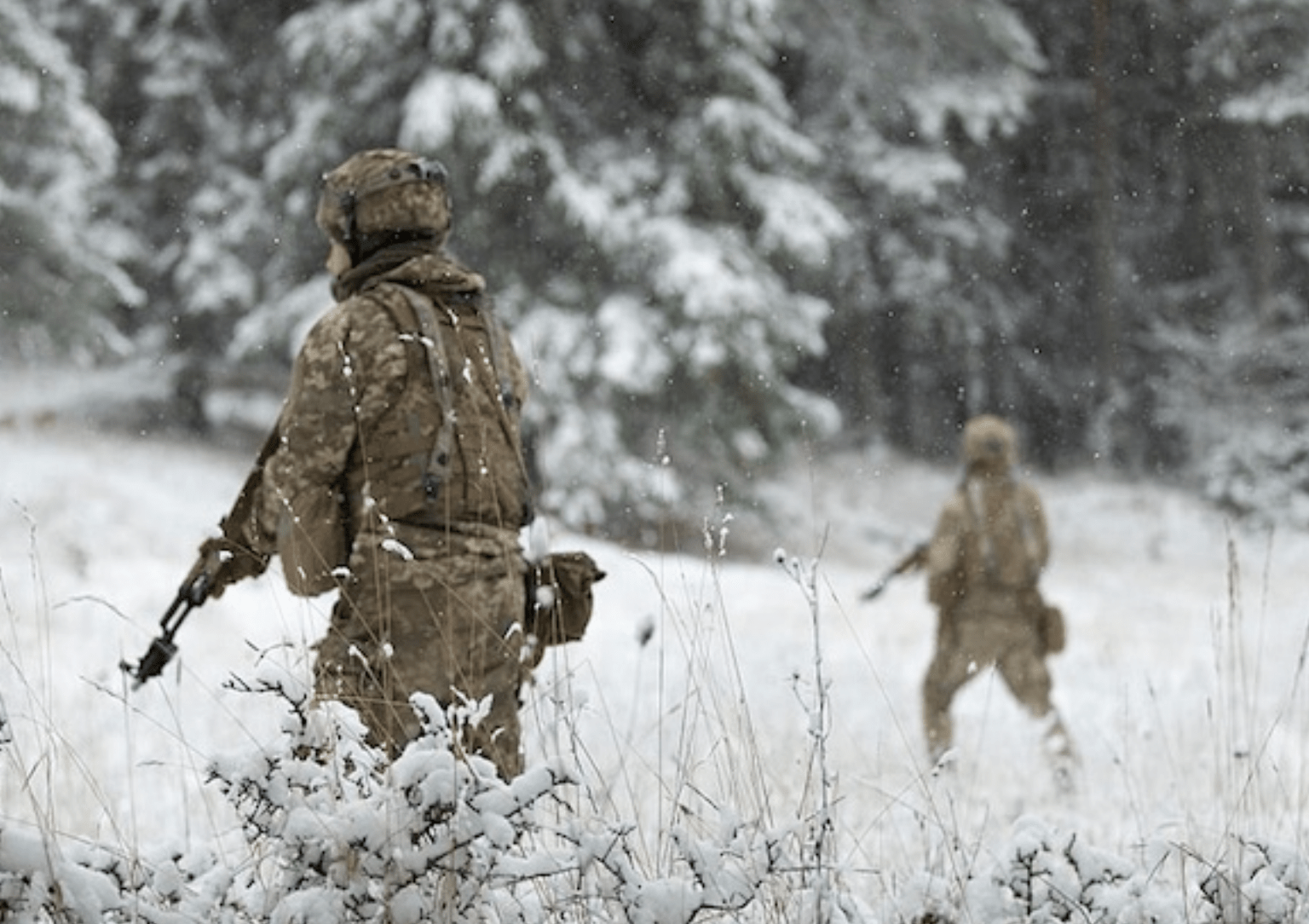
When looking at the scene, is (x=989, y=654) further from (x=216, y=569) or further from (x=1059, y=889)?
(x=1059, y=889)

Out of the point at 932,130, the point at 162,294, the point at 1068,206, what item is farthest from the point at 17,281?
the point at 1068,206

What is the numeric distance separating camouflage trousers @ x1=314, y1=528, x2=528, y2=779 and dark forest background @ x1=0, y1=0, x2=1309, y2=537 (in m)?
6.89

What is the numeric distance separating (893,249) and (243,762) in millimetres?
19777

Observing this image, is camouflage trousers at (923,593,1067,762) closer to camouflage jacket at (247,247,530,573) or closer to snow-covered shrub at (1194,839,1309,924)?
camouflage jacket at (247,247,530,573)

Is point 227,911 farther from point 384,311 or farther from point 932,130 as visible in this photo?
point 932,130

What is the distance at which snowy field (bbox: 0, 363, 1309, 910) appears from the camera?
106 inches

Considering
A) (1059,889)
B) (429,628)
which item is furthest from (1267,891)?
(429,628)

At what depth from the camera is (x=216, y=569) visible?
330cm

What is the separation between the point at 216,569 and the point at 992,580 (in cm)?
446

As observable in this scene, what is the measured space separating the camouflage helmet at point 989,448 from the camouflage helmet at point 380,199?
155 inches

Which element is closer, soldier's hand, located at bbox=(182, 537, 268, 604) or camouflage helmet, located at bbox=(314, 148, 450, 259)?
soldier's hand, located at bbox=(182, 537, 268, 604)

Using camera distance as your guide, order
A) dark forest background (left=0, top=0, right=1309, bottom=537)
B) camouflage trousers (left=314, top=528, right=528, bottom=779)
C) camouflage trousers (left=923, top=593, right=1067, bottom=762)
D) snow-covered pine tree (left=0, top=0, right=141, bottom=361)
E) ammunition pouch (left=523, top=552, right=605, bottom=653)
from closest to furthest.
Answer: camouflage trousers (left=314, top=528, right=528, bottom=779)
ammunition pouch (left=523, top=552, right=605, bottom=653)
camouflage trousers (left=923, top=593, right=1067, bottom=762)
snow-covered pine tree (left=0, top=0, right=141, bottom=361)
dark forest background (left=0, top=0, right=1309, bottom=537)

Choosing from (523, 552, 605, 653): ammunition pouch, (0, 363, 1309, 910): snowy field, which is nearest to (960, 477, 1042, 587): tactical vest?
(0, 363, 1309, 910): snowy field

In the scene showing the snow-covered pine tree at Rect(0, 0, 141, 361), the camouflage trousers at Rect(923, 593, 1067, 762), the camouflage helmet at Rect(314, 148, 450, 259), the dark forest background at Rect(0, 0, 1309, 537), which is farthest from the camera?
the dark forest background at Rect(0, 0, 1309, 537)
